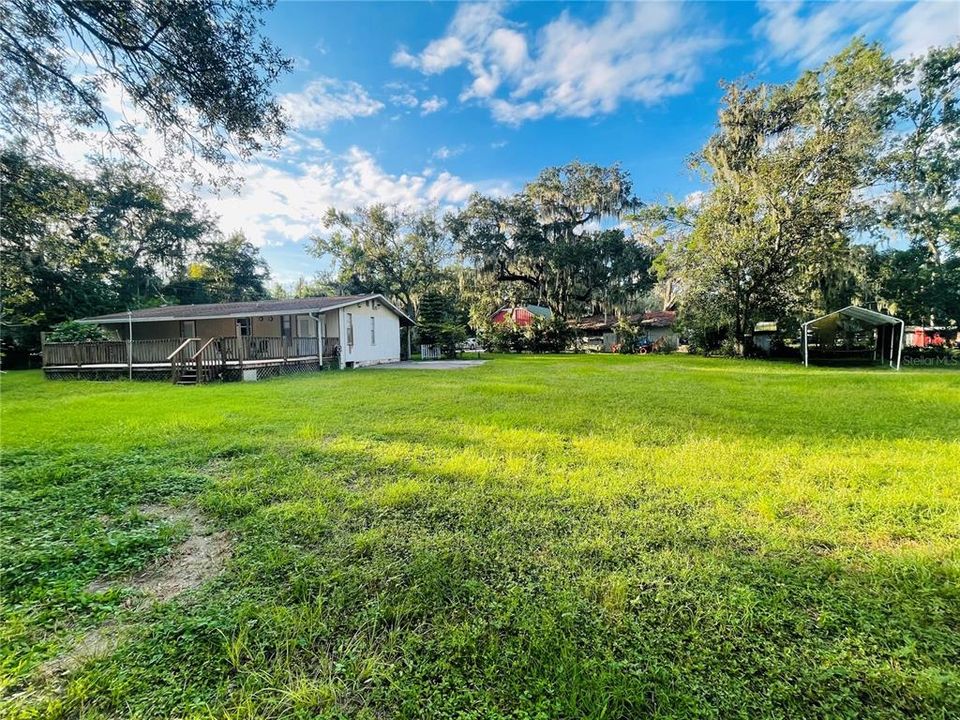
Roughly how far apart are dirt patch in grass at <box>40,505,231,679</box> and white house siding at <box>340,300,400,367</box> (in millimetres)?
13830

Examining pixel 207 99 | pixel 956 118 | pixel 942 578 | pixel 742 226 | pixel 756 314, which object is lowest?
pixel 942 578

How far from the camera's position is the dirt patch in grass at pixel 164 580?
1.76 m

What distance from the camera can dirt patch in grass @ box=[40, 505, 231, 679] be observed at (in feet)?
5.77

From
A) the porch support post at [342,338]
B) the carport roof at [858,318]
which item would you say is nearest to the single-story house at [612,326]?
the carport roof at [858,318]

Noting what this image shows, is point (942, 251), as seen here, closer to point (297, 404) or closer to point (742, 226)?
point (742, 226)

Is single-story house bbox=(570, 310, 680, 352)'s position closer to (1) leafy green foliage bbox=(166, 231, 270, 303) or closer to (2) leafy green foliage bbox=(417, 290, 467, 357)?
(2) leafy green foliage bbox=(417, 290, 467, 357)

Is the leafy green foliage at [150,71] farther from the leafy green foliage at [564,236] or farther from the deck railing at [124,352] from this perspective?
the leafy green foliage at [564,236]

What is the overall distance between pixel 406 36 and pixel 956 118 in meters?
27.0

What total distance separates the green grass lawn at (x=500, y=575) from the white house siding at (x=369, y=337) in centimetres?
1157

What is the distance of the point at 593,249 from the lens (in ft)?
102

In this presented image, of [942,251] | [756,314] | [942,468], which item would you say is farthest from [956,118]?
[942,468]

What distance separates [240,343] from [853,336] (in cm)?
2610

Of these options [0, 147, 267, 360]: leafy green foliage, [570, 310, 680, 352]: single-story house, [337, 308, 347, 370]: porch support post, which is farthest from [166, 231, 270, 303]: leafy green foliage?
[570, 310, 680, 352]: single-story house

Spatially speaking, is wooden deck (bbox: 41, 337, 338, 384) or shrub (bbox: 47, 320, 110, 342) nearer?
wooden deck (bbox: 41, 337, 338, 384)
